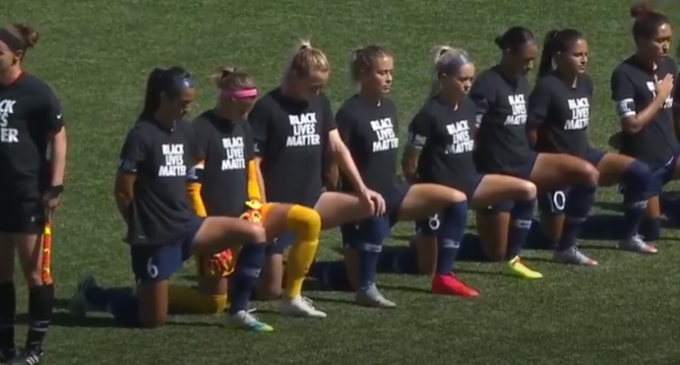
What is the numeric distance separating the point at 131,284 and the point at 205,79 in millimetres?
5845

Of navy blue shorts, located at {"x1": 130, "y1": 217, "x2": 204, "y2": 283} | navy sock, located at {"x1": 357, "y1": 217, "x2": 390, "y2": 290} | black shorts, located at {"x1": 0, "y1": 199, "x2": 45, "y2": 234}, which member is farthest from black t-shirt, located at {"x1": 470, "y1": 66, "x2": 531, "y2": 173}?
black shorts, located at {"x1": 0, "y1": 199, "x2": 45, "y2": 234}

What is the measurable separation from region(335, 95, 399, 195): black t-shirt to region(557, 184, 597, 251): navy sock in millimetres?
1429

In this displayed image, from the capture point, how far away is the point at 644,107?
465 inches

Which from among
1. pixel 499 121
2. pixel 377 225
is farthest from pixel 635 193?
pixel 377 225

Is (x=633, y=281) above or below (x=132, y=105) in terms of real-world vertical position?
below

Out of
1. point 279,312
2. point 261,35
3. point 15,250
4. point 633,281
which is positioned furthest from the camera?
point 261,35

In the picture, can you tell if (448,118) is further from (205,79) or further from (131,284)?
(205,79)

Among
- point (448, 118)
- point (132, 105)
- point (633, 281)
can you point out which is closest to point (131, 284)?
point (448, 118)

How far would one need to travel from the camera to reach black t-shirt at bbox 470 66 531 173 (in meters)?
11.2

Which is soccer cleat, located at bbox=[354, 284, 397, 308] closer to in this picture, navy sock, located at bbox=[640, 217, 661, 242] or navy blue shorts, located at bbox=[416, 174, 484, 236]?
navy blue shorts, located at bbox=[416, 174, 484, 236]

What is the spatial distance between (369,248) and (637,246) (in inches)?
88.4

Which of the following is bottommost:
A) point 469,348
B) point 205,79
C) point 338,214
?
point 469,348

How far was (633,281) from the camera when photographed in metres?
10.9

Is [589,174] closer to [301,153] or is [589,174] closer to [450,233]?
[450,233]
